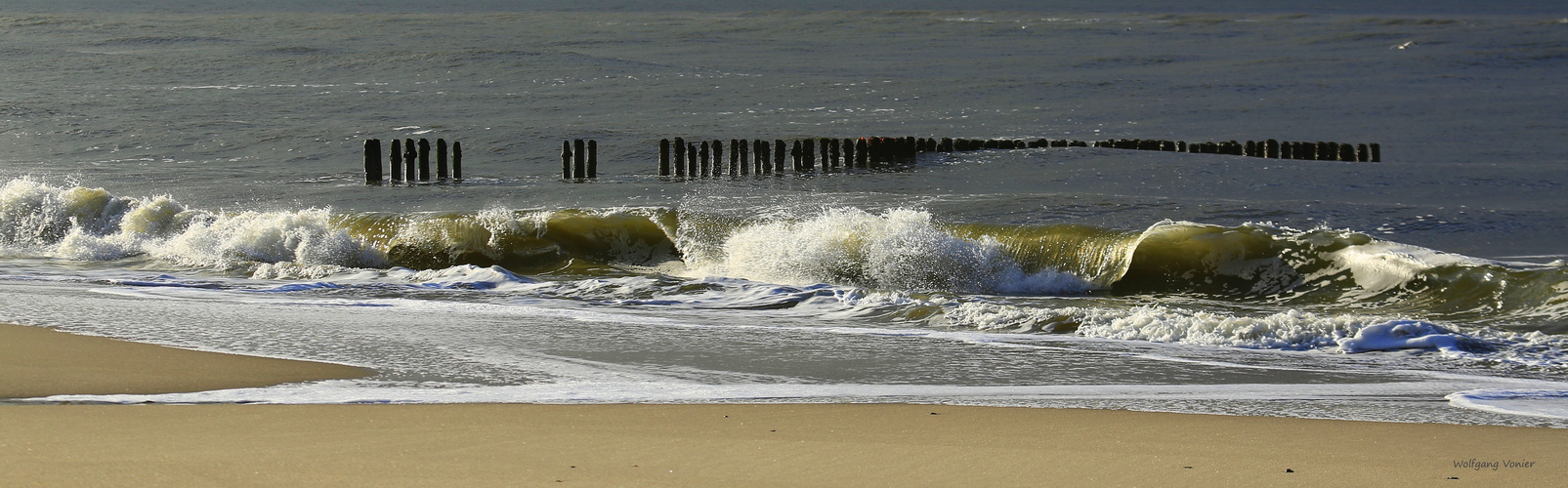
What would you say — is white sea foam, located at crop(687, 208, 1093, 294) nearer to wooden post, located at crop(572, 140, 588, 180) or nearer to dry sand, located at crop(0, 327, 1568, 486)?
dry sand, located at crop(0, 327, 1568, 486)

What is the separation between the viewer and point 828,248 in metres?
9.88

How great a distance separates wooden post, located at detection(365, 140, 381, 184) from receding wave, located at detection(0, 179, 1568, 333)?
5.42 metres

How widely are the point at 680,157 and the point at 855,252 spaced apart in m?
9.85

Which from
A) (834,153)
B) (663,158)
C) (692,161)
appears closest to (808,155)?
(834,153)

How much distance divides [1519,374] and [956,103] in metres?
26.2

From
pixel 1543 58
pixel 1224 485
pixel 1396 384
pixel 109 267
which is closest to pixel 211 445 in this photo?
pixel 1224 485

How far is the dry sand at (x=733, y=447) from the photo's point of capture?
3.43 meters

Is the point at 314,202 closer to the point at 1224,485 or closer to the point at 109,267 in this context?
the point at 109,267

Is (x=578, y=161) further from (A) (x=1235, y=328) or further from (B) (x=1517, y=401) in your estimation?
(B) (x=1517, y=401)

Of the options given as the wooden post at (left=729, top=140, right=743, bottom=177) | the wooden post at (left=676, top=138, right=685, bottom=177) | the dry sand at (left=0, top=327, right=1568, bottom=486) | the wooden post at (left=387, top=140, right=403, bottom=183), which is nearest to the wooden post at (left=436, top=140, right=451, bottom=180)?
the wooden post at (left=387, top=140, right=403, bottom=183)

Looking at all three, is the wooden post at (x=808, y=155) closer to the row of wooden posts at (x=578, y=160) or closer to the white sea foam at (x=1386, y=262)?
the row of wooden posts at (x=578, y=160)

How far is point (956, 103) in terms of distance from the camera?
31812 millimetres

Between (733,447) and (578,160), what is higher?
(578,160)

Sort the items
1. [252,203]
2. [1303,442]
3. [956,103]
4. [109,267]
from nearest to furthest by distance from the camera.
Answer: [1303,442], [109,267], [252,203], [956,103]
